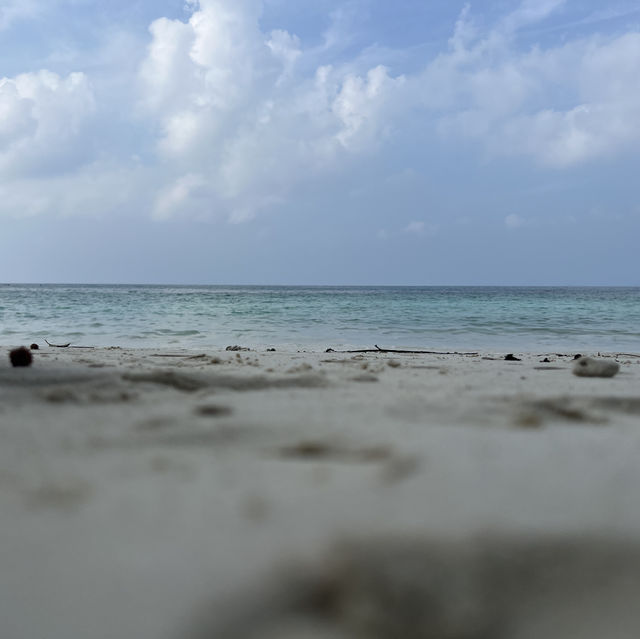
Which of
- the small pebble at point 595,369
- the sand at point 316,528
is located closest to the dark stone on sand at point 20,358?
the sand at point 316,528

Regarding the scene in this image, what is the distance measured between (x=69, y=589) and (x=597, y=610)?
0.78m

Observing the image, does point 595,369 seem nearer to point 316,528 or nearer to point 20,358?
point 316,528

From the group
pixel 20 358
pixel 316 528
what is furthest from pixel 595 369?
pixel 20 358

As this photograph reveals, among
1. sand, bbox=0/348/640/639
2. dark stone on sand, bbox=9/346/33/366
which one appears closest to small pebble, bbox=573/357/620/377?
sand, bbox=0/348/640/639

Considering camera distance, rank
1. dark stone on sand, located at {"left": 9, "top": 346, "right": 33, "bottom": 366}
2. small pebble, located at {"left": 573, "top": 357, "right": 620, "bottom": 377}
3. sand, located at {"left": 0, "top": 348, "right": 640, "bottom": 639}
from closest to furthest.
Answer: sand, located at {"left": 0, "top": 348, "right": 640, "bottom": 639} → dark stone on sand, located at {"left": 9, "top": 346, "right": 33, "bottom": 366} → small pebble, located at {"left": 573, "top": 357, "right": 620, "bottom": 377}

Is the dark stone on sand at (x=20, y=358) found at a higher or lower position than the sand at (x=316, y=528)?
higher

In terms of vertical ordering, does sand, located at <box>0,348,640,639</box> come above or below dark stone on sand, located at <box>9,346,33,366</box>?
below

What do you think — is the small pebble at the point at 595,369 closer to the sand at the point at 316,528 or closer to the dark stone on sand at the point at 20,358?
the sand at the point at 316,528

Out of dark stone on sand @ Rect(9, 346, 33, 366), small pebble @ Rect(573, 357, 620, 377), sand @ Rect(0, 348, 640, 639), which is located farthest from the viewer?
small pebble @ Rect(573, 357, 620, 377)

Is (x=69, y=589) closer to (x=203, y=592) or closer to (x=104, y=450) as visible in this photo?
(x=203, y=592)

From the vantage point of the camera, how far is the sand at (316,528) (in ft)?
2.37

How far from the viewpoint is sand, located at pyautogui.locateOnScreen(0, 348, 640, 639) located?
0.72 m

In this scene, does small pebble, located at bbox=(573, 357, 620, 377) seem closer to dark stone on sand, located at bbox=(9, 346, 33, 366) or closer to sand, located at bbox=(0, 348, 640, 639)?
sand, located at bbox=(0, 348, 640, 639)

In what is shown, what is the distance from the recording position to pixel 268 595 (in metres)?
0.73
